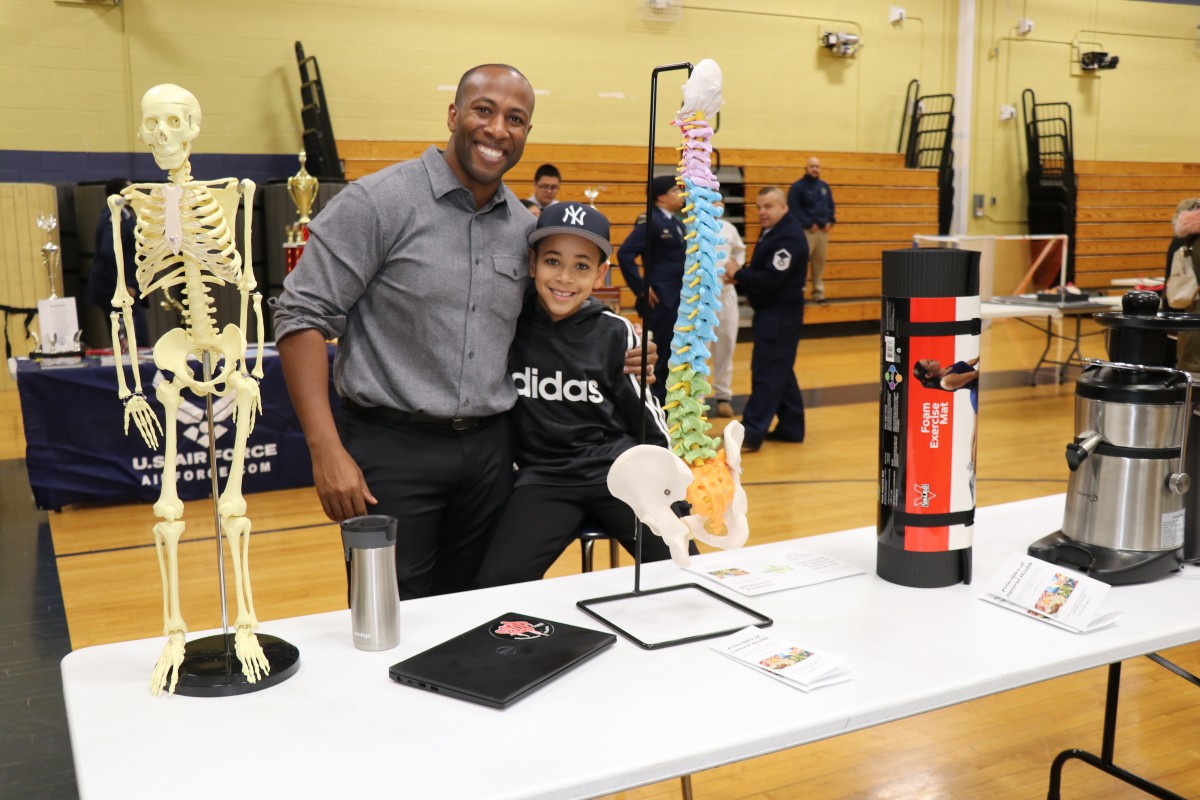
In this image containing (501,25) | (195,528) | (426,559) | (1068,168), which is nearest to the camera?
(426,559)

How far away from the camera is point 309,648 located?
1240 millimetres

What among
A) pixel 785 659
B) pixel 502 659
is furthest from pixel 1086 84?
pixel 502 659

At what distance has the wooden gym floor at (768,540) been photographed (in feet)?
7.22

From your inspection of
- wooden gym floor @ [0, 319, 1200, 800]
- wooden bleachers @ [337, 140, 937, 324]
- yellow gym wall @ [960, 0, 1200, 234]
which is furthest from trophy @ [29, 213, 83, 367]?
yellow gym wall @ [960, 0, 1200, 234]

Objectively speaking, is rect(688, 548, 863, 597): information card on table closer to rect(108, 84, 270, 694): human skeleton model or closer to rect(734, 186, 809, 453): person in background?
rect(108, 84, 270, 694): human skeleton model

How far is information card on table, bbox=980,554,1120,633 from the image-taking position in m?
1.30

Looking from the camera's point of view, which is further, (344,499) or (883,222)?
(883,222)

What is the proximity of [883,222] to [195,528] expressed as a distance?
30.6 feet

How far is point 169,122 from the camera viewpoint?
110cm

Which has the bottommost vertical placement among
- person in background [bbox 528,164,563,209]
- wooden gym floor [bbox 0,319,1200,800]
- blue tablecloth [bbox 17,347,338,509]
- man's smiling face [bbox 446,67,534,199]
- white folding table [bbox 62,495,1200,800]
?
wooden gym floor [bbox 0,319,1200,800]

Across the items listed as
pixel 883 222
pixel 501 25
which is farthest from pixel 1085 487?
pixel 883 222

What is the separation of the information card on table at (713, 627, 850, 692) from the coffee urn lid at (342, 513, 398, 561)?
1.34 feet

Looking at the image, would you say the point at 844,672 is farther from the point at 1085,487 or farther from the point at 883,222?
the point at 883,222

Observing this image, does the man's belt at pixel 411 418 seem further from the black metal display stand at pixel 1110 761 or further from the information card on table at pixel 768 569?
the black metal display stand at pixel 1110 761
